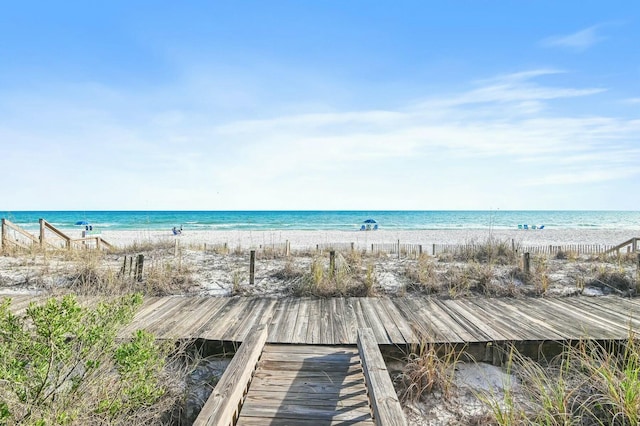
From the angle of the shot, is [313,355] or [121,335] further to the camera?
[121,335]

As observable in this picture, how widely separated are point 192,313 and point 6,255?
9.68 m

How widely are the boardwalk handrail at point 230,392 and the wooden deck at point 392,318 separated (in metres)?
1.13

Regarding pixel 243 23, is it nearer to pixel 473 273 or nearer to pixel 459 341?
pixel 473 273

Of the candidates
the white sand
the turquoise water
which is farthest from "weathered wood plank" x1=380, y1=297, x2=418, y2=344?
the turquoise water

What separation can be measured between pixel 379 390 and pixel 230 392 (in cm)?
111

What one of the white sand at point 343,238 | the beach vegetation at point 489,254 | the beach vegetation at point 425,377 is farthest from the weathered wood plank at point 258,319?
the white sand at point 343,238

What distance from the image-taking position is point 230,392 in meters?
2.46

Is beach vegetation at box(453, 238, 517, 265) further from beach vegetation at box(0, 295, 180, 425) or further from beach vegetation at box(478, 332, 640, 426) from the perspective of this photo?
beach vegetation at box(0, 295, 180, 425)

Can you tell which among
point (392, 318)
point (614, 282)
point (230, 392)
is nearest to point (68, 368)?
point (230, 392)

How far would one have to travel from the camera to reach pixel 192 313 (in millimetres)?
5449

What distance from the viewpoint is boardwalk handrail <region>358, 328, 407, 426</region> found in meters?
2.10

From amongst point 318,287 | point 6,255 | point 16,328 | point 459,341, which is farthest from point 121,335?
point 6,255

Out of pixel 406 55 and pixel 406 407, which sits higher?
pixel 406 55

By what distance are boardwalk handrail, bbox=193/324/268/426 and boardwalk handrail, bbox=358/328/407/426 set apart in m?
1.03
